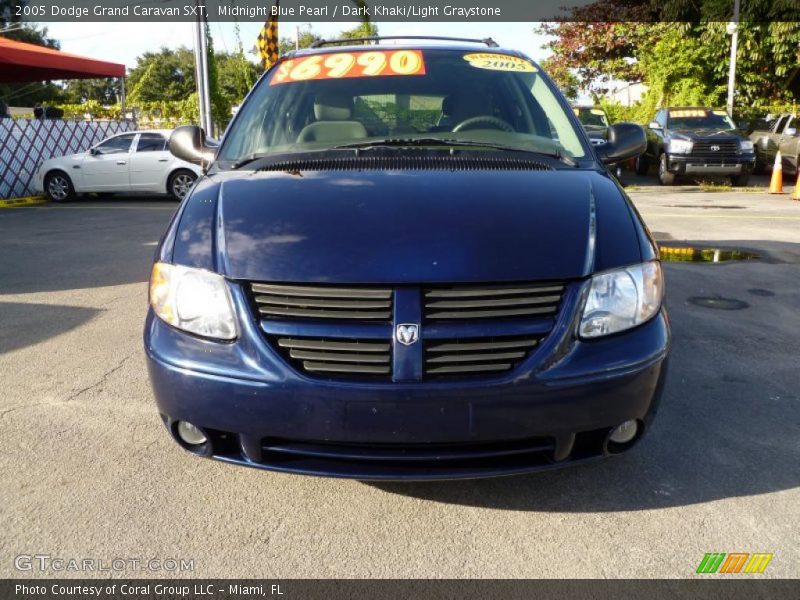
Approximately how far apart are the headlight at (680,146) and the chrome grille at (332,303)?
14727mm

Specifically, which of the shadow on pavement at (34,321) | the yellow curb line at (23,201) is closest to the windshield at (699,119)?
the yellow curb line at (23,201)

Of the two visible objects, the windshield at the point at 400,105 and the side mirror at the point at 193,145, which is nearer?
the windshield at the point at 400,105

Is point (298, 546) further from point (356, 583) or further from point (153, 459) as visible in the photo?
point (153, 459)

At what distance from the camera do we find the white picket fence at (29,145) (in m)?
15.1

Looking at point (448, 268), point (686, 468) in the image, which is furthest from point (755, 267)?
point (448, 268)

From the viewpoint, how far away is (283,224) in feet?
8.36

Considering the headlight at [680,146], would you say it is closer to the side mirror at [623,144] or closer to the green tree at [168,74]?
the side mirror at [623,144]

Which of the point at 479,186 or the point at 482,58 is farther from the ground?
the point at 482,58

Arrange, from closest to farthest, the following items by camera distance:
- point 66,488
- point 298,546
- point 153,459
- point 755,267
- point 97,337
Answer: point 298,546 → point 66,488 → point 153,459 → point 97,337 → point 755,267

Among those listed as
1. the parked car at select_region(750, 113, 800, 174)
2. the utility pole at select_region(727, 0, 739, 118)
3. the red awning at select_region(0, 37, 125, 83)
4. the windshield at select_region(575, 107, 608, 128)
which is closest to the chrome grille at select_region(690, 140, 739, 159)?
the parked car at select_region(750, 113, 800, 174)


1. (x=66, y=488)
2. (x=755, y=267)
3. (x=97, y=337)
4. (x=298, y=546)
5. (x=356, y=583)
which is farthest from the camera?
(x=755, y=267)

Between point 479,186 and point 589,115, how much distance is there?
658 inches

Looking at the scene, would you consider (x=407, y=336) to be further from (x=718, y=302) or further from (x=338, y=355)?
(x=718, y=302)

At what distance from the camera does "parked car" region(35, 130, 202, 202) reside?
559 inches
